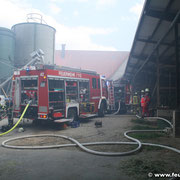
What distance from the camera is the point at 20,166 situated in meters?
4.18

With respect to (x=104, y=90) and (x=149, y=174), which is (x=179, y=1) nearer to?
(x=149, y=174)

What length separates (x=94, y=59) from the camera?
47969 mm

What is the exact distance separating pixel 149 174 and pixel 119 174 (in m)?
0.55

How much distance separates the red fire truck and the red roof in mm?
33895

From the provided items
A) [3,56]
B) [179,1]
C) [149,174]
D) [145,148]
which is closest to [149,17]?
[179,1]

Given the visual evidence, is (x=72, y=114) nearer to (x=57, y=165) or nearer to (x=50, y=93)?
(x=50, y=93)

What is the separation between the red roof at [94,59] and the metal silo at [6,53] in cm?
2717

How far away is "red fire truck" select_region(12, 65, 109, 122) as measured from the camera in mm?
8461

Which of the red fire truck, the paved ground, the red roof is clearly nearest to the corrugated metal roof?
the red fire truck

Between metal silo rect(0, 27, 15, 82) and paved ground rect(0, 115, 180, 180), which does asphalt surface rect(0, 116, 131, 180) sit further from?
metal silo rect(0, 27, 15, 82)

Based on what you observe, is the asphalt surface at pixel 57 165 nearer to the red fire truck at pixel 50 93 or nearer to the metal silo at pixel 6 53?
the red fire truck at pixel 50 93

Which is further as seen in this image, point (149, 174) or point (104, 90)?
point (104, 90)

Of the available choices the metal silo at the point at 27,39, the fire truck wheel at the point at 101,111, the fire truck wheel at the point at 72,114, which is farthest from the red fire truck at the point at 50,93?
the metal silo at the point at 27,39

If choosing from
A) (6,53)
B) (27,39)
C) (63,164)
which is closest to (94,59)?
(27,39)
